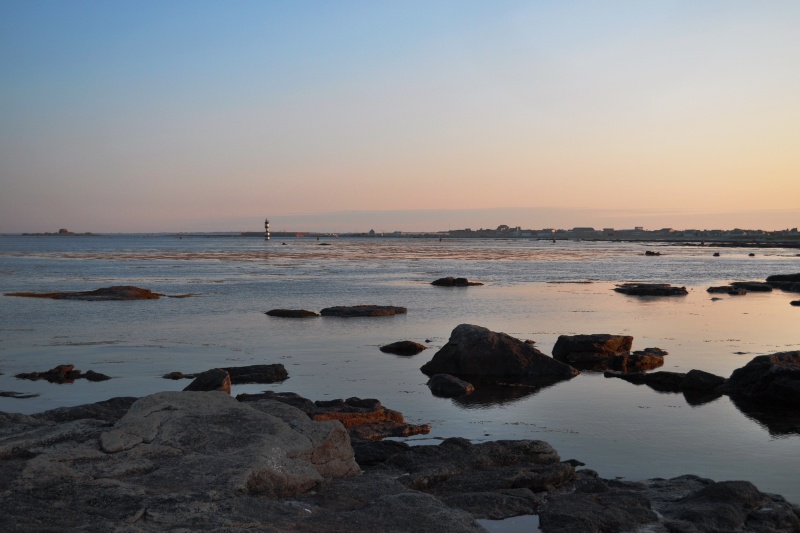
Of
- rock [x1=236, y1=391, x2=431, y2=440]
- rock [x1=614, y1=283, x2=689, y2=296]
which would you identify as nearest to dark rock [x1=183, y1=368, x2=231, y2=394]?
rock [x1=236, y1=391, x2=431, y2=440]

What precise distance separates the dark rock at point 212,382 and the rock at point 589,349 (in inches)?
385

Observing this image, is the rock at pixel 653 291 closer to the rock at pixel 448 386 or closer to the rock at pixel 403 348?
the rock at pixel 403 348

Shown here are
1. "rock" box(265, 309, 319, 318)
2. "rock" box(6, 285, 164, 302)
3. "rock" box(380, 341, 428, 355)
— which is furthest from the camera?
"rock" box(6, 285, 164, 302)

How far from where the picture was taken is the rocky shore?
7.43m

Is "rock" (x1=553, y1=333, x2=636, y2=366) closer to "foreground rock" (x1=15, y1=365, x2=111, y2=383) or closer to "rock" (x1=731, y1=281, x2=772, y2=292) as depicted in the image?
"foreground rock" (x1=15, y1=365, x2=111, y2=383)

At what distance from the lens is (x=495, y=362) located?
1920 centimetres

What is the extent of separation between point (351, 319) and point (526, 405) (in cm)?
1553

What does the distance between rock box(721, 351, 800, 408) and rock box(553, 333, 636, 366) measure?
4.14 meters

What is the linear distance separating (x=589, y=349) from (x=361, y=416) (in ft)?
31.8

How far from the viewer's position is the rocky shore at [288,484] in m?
7.43

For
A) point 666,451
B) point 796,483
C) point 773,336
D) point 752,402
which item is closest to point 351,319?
point 773,336

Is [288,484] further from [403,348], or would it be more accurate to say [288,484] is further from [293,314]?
[293,314]

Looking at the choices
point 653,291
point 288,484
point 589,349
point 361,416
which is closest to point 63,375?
point 361,416

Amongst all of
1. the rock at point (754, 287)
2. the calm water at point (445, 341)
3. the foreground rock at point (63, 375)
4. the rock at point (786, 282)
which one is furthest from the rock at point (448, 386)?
the rock at point (786, 282)
